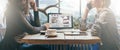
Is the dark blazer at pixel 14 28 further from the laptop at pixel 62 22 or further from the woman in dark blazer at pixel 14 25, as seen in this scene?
the laptop at pixel 62 22

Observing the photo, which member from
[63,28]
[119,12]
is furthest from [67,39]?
[119,12]

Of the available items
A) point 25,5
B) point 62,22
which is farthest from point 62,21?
point 25,5

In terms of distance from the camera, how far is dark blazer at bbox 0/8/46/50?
2553 millimetres

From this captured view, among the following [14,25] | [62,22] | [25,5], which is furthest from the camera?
[62,22]

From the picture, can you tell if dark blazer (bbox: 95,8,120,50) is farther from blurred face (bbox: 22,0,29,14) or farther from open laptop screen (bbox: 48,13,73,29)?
open laptop screen (bbox: 48,13,73,29)

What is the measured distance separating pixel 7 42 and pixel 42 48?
515mm

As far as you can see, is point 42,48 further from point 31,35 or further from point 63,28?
point 63,28

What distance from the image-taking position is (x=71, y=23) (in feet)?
12.1

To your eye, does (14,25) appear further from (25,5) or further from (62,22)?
(62,22)

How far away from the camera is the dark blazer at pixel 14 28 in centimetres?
255

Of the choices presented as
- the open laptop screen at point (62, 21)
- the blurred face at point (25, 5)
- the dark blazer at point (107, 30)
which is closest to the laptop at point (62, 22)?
the open laptop screen at point (62, 21)

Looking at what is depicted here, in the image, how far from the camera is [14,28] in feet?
8.49

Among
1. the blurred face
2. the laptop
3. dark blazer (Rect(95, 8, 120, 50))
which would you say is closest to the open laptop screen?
the laptop

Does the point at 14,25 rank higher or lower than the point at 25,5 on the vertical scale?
lower
